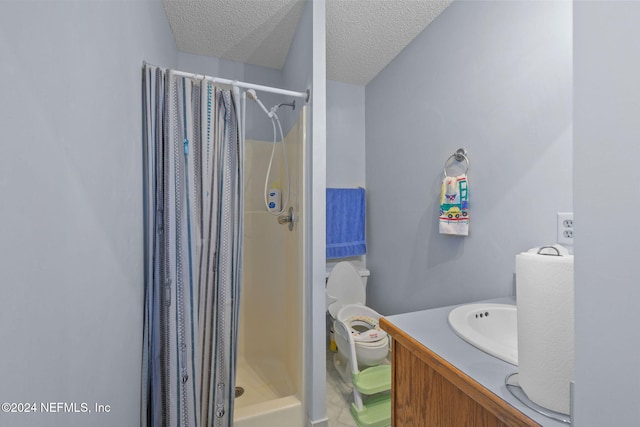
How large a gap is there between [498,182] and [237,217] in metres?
1.25

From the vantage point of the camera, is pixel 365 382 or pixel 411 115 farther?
pixel 411 115

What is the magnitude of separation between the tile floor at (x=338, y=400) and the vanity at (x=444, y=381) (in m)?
0.80

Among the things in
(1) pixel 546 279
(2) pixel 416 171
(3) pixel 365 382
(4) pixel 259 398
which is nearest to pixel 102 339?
(1) pixel 546 279

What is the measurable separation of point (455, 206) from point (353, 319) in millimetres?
1002

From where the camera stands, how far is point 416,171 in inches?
68.4

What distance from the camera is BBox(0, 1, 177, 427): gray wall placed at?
389 mm

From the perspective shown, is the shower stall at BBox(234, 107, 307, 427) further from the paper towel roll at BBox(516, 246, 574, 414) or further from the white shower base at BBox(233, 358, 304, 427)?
the paper towel roll at BBox(516, 246, 574, 414)

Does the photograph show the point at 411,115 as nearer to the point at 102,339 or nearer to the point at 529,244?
the point at 529,244

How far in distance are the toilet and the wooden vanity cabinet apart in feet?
2.46

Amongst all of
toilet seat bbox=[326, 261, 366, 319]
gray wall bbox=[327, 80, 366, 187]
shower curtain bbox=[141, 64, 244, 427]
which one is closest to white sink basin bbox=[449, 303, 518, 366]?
shower curtain bbox=[141, 64, 244, 427]

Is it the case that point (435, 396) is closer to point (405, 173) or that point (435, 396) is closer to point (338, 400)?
point (338, 400)

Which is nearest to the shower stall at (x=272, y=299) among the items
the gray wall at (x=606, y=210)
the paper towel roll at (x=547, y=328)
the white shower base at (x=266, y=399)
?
the white shower base at (x=266, y=399)

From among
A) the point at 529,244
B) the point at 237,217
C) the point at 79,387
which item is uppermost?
the point at 237,217

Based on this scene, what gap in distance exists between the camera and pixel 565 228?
3.12 feet
